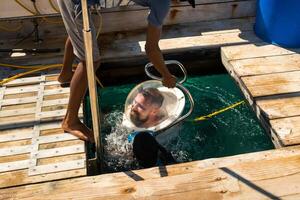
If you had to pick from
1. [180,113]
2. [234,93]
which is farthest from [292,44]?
[180,113]

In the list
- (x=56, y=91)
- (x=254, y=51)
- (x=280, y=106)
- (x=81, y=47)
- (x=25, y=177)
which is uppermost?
(x=81, y=47)

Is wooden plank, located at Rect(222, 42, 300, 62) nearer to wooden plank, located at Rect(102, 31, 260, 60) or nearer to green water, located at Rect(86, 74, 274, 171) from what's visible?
wooden plank, located at Rect(102, 31, 260, 60)

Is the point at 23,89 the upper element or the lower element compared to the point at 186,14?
lower

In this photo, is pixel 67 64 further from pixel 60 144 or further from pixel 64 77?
pixel 60 144

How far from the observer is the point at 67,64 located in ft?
11.0

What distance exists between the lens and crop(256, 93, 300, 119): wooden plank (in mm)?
3092

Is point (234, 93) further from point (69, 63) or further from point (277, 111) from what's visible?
point (69, 63)

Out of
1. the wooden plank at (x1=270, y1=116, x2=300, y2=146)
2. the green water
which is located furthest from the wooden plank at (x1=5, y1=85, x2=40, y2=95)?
the wooden plank at (x1=270, y1=116, x2=300, y2=146)

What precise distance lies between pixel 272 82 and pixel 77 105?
176 centimetres

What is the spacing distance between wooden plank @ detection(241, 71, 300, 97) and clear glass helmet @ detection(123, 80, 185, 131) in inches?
26.4

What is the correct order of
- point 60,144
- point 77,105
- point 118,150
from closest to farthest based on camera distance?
point 77,105
point 60,144
point 118,150

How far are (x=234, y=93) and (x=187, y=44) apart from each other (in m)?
0.75

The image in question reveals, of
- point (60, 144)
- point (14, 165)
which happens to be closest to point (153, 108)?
point (60, 144)

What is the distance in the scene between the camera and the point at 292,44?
3.93 meters
